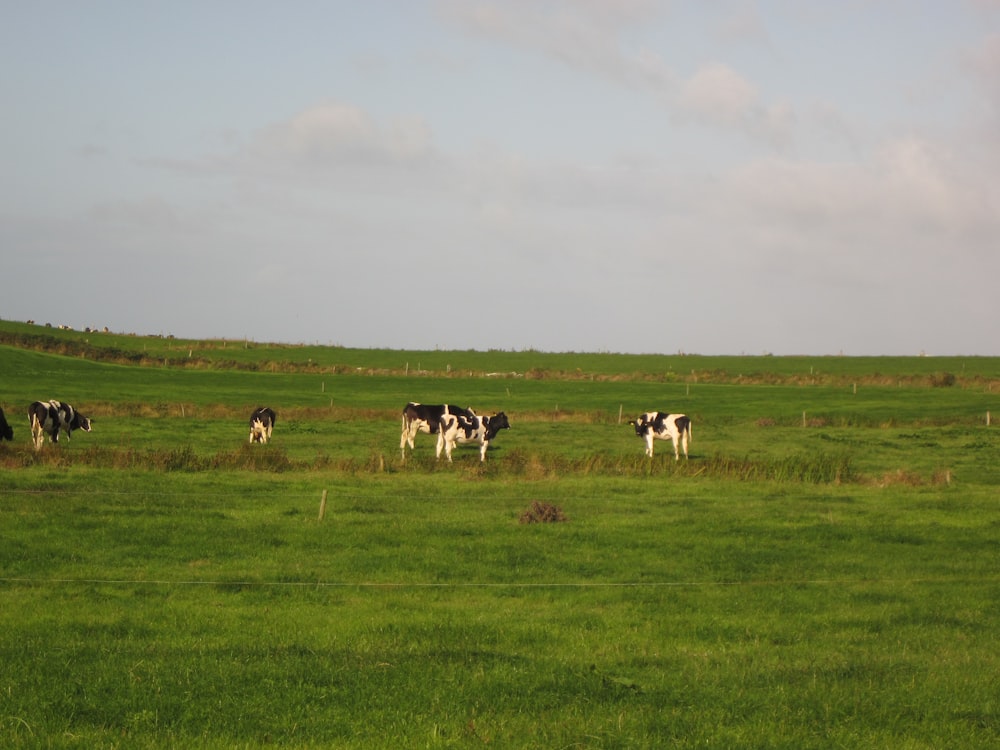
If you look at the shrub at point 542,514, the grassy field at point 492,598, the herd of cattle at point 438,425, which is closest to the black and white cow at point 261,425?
the herd of cattle at point 438,425

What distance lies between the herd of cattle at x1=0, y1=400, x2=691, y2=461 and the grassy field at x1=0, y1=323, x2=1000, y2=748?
93 centimetres

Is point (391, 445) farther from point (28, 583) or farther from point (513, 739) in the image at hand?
point (513, 739)

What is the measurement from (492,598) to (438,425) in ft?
81.7

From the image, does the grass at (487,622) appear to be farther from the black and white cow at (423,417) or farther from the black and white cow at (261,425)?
the black and white cow at (261,425)

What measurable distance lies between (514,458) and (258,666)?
73.0ft

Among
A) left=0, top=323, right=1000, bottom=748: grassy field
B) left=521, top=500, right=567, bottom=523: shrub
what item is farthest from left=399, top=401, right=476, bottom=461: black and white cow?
left=521, top=500, right=567, bottom=523: shrub

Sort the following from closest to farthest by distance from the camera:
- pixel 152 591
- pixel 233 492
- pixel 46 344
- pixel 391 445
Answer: pixel 152 591
pixel 233 492
pixel 391 445
pixel 46 344

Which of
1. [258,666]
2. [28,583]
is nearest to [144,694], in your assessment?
[258,666]

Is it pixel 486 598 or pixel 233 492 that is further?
pixel 233 492

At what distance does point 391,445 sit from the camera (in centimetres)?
4150

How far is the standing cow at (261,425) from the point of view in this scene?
41.9 m

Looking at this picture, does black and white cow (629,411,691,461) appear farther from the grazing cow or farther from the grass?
the grass

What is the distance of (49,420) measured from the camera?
37875 mm

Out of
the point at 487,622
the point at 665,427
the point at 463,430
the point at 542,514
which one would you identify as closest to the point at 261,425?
the point at 463,430
